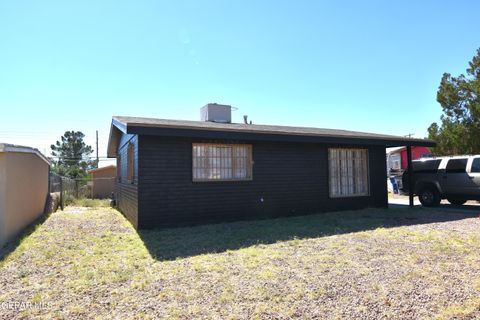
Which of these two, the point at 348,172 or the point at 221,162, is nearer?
the point at 221,162

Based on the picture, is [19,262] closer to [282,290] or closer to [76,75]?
[282,290]

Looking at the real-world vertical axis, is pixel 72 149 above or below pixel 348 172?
above

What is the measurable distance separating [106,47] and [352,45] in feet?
26.5

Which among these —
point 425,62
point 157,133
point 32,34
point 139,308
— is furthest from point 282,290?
point 425,62

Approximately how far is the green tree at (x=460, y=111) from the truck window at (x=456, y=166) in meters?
7.13

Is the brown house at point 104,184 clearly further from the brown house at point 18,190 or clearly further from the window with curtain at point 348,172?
the window with curtain at point 348,172

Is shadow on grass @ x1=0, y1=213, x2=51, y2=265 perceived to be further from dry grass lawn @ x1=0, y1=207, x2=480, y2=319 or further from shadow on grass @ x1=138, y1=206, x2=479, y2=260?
shadow on grass @ x1=138, y1=206, x2=479, y2=260

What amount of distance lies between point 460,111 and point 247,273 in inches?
702

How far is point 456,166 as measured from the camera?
1073 cm

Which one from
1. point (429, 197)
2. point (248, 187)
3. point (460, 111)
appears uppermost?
point (460, 111)

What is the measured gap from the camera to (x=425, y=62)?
41.6 ft

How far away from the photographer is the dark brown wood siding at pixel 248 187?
7.32 meters

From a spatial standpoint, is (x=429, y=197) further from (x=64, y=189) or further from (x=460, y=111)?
(x=64, y=189)

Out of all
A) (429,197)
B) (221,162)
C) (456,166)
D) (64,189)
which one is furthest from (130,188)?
(456,166)
